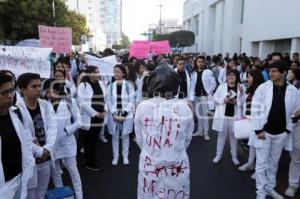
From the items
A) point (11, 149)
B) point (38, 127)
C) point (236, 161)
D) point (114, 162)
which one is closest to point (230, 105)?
point (236, 161)

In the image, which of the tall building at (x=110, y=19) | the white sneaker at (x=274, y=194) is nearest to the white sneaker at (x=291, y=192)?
the white sneaker at (x=274, y=194)

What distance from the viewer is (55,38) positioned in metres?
8.38

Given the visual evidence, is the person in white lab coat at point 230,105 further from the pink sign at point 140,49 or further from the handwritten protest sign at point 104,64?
the pink sign at point 140,49

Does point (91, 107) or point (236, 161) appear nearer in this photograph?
point (91, 107)

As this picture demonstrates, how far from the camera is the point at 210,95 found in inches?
332

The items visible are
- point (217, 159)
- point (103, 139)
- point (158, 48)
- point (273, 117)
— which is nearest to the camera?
point (273, 117)

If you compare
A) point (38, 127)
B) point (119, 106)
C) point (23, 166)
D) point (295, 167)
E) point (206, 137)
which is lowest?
point (206, 137)

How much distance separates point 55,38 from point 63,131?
A: 4.64 m

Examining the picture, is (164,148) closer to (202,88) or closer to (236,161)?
(236,161)

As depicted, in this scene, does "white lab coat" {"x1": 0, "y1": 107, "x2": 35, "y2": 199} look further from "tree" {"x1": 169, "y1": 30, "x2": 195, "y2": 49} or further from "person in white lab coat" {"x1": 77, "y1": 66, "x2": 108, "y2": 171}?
"tree" {"x1": 169, "y1": 30, "x2": 195, "y2": 49}

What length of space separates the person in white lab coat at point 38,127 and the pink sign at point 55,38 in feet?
15.8

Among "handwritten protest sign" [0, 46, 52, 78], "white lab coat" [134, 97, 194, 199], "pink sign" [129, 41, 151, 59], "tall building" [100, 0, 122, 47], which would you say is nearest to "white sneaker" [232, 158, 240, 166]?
"white lab coat" [134, 97, 194, 199]

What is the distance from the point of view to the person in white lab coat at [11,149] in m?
2.79

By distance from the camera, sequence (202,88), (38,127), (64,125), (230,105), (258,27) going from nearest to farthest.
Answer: (38,127) < (64,125) < (230,105) < (202,88) < (258,27)
